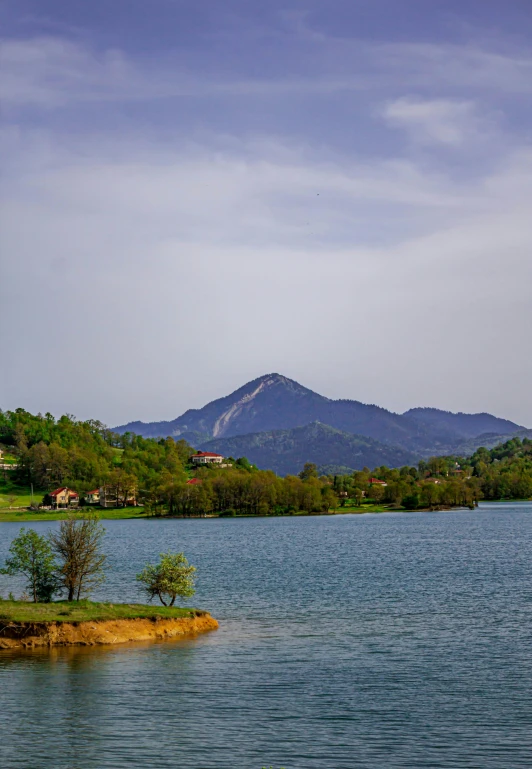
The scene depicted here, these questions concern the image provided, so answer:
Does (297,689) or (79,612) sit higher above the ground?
(79,612)

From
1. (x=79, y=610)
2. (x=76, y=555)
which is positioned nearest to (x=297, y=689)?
(x=79, y=610)

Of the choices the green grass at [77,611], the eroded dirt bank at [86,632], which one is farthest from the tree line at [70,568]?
the eroded dirt bank at [86,632]

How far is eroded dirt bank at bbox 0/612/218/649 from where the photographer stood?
186 feet

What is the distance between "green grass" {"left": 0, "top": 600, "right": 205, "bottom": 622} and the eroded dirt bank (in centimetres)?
44

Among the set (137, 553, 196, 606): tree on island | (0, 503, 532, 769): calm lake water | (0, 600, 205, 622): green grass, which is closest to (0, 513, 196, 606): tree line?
(137, 553, 196, 606): tree on island

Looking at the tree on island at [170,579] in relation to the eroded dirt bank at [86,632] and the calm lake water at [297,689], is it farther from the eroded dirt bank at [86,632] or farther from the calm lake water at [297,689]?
the eroded dirt bank at [86,632]

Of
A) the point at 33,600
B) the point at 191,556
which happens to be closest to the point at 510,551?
the point at 191,556

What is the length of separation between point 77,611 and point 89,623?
3.08 m

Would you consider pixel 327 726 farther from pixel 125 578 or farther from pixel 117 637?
pixel 125 578

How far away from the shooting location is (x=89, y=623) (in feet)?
192

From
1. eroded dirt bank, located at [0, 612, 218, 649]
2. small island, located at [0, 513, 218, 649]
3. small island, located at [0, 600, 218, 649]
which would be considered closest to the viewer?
eroded dirt bank, located at [0, 612, 218, 649]

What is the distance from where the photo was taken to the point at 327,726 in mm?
40125

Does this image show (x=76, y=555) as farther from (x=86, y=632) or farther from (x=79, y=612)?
(x=86, y=632)

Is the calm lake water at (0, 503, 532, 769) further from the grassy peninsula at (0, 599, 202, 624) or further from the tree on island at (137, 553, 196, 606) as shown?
the tree on island at (137, 553, 196, 606)
